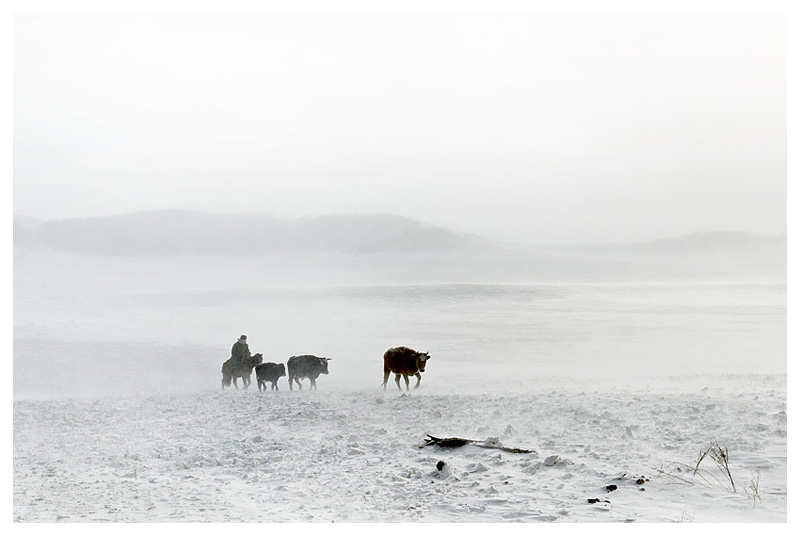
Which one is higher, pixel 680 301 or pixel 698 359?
pixel 680 301

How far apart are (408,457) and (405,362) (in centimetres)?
599

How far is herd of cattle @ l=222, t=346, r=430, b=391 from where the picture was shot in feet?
54.2

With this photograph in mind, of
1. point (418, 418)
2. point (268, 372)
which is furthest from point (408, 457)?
point (268, 372)

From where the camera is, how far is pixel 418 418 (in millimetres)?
12766

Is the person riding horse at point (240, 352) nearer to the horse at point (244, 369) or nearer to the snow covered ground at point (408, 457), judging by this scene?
the horse at point (244, 369)

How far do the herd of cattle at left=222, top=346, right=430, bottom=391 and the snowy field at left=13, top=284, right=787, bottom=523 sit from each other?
676 mm

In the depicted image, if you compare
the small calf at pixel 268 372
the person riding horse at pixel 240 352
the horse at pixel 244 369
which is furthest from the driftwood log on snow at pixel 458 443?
the person riding horse at pixel 240 352

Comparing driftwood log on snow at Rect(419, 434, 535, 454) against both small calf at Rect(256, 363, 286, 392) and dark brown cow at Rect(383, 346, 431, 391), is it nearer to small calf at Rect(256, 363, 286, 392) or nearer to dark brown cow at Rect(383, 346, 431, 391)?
dark brown cow at Rect(383, 346, 431, 391)

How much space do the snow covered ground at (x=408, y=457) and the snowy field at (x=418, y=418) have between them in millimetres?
41

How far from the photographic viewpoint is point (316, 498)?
30.2 feet

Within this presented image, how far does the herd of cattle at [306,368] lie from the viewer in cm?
1653
